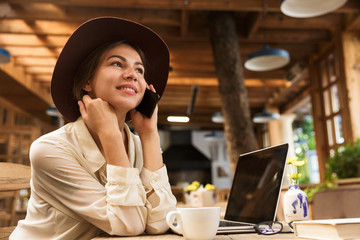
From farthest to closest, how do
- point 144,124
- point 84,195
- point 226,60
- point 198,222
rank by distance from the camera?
point 226,60 < point 144,124 < point 84,195 < point 198,222

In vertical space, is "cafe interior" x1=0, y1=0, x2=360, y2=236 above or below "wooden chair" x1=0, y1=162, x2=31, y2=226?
above

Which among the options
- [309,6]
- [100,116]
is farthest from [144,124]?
[309,6]

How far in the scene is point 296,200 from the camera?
1123mm

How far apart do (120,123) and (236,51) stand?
3.97 metres

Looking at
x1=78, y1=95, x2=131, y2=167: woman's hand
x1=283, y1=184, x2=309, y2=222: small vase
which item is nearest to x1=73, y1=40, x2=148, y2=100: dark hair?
x1=78, y1=95, x2=131, y2=167: woman's hand

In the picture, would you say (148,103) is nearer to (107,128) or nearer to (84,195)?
(107,128)

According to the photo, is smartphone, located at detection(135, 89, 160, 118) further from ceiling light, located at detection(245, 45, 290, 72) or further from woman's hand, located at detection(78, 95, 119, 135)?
ceiling light, located at detection(245, 45, 290, 72)

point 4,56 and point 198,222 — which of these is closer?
point 198,222

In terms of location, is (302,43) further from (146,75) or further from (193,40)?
(146,75)

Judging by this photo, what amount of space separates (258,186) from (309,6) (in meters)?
2.98

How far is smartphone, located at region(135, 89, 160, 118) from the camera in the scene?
124 cm

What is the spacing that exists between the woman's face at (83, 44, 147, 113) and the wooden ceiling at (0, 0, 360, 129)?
2716 millimetres

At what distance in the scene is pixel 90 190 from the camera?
1.03 meters

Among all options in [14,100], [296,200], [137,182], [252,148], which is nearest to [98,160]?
[137,182]
